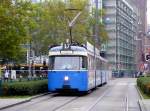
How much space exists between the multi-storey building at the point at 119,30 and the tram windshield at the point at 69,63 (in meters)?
101

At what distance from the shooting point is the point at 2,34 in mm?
28219

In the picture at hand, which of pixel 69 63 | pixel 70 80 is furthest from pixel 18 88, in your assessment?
pixel 69 63

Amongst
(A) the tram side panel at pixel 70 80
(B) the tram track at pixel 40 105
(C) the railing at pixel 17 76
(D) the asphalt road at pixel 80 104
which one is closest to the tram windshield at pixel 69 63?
(A) the tram side panel at pixel 70 80

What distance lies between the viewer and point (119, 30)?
15462 cm

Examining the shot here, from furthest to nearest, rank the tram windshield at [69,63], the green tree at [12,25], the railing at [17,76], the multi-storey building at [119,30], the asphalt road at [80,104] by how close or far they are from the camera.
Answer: the multi-storey building at [119,30] → the railing at [17,76] → the tram windshield at [69,63] → the green tree at [12,25] → the asphalt road at [80,104]

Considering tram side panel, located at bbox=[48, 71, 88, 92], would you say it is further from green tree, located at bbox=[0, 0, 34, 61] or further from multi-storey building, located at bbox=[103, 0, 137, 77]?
multi-storey building, located at bbox=[103, 0, 137, 77]

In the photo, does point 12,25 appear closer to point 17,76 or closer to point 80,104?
point 80,104

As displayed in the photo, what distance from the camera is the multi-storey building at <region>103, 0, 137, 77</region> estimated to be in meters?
151

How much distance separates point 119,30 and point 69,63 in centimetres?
11913

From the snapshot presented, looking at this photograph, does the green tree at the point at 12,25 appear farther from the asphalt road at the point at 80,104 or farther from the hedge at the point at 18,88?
the hedge at the point at 18,88

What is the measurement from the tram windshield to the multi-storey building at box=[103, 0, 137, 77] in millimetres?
101167

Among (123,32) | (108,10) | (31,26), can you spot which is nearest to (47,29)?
(31,26)

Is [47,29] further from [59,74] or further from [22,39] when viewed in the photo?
[22,39]

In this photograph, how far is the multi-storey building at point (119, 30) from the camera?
5935 inches
